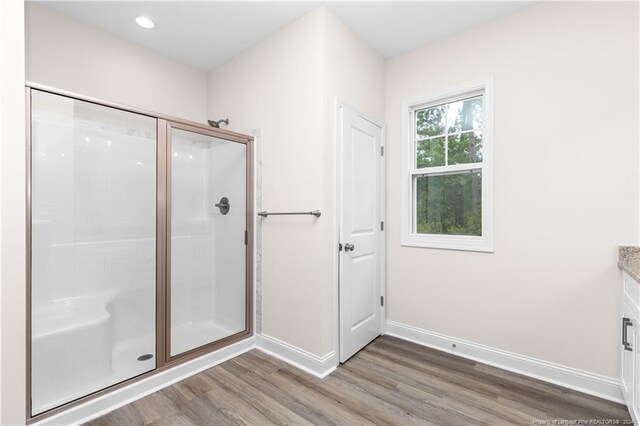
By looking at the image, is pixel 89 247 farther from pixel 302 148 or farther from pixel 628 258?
pixel 628 258

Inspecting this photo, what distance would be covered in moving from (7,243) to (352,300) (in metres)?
2.12

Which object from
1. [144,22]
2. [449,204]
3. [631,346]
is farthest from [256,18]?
[631,346]

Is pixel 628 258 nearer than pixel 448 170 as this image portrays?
Yes

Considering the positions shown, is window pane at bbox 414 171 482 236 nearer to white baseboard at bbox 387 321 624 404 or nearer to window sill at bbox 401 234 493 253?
window sill at bbox 401 234 493 253

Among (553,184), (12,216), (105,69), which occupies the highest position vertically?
(105,69)

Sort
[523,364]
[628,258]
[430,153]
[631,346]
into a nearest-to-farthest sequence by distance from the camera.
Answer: [631,346], [628,258], [523,364], [430,153]

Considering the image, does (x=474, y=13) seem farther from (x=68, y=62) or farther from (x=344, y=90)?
(x=68, y=62)

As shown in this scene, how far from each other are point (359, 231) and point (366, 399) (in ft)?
4.01

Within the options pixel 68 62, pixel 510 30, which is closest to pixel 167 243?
pixel 68 62

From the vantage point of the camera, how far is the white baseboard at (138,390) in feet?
5.37

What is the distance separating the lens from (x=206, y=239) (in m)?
2.50

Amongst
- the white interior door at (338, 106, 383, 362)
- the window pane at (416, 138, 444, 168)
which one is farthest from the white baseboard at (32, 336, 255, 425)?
the window pane at (416, 138, 444, 168)

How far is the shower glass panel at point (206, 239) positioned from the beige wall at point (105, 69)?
0.99m

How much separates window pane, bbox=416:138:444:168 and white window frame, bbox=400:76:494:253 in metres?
0.05
